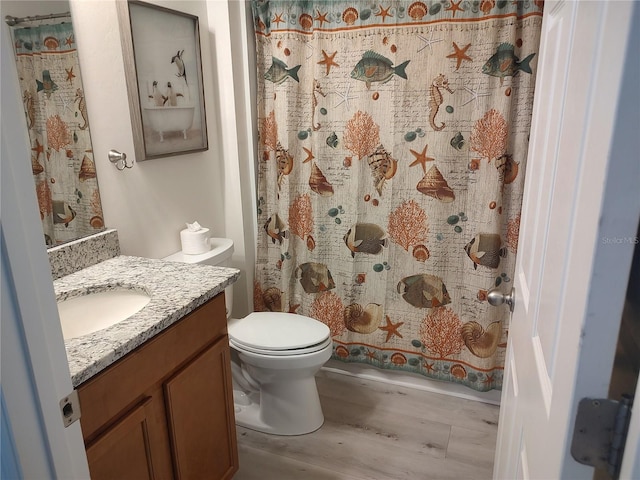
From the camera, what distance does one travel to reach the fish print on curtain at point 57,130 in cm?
144

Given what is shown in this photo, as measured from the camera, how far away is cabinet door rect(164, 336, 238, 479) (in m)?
1.37

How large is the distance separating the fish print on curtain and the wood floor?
1.20 meters

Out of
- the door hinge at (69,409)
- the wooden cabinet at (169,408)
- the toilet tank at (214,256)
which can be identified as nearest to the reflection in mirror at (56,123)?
the toilet tank at (214,256)

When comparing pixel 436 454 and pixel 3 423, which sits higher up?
pixel 3 423

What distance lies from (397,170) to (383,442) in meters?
1.23

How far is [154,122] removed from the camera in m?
1.91

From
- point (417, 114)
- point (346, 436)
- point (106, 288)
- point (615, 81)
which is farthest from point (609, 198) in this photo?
point (346, 436)

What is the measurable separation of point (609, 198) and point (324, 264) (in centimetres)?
197

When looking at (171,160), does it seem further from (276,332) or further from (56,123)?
(276,332)

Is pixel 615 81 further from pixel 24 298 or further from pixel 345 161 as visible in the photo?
pixel 345 161

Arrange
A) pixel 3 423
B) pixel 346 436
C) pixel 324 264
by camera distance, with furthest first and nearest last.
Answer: pixel 324 264 < pixel 346 436 < pixel 3 423

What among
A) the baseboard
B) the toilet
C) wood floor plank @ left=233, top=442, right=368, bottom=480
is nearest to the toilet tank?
the toilet

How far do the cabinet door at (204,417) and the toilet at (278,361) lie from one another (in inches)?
11.8

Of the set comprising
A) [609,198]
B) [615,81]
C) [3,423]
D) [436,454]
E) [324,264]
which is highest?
[615,81]
